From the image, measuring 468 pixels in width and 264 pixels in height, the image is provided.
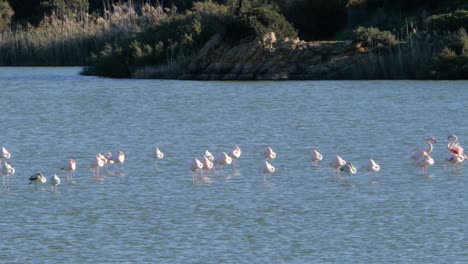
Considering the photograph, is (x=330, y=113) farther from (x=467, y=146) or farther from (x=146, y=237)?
(x=146, y=237)

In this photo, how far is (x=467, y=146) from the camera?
21391mm

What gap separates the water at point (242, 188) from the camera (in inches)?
538

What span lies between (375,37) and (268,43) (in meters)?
3.53

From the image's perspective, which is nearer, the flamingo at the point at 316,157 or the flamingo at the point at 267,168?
the flamingo at the point at 267,168

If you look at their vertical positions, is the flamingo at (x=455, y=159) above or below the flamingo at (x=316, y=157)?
below

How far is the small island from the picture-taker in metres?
36.8

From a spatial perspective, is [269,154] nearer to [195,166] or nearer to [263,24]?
[195,166]

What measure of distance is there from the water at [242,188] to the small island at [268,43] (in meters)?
4.52

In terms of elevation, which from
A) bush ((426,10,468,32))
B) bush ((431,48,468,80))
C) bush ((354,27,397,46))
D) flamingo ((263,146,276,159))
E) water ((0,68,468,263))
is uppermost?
bush ((426,10,468,32))

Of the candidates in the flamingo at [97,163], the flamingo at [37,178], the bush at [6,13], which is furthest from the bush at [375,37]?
the bush at [6,13]

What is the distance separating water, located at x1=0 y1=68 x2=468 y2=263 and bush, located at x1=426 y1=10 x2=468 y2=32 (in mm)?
5667

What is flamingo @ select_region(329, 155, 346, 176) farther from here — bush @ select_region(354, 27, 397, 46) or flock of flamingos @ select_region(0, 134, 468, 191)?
bush @ select_region(354, 27, 397, 46)

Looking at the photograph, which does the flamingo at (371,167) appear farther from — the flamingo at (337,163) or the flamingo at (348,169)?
the flamingo at (337,163)

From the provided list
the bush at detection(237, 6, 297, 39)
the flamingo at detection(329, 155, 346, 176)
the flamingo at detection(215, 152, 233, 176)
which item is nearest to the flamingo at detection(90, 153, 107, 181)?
the flamingo at detection(215, 152, 233, 176)
